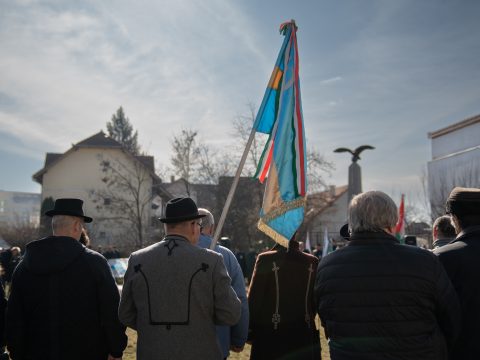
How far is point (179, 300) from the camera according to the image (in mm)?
3281

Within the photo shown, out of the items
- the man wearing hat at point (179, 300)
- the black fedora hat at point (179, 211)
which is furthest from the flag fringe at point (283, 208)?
the man wearing hat at point (179, 300)

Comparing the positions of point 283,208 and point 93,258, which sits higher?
point 283,208

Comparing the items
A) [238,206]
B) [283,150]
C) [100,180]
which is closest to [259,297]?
[283,150]

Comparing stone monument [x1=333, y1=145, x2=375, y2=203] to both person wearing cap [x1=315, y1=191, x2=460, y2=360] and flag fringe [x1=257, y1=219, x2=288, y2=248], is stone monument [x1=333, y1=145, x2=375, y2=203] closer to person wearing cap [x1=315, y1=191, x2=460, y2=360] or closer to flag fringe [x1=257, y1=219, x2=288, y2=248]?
flag fringe [x1=257, y1=219, x2=288, y2=248]

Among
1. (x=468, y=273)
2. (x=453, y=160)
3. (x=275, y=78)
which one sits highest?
(x=453, y=160)

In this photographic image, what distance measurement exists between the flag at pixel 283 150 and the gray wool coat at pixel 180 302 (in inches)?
50.3

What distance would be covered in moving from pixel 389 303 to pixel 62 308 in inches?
98.1

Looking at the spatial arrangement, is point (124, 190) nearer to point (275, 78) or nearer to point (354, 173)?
point (354, 173)

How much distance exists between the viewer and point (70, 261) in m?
3.78

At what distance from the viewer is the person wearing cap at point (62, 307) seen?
145 inches

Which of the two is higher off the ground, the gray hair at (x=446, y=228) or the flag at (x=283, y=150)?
the flag at (x=283, y=150)

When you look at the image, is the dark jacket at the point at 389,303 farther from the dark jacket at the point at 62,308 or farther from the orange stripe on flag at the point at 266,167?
the orange stripe on flag at the point at 266,167

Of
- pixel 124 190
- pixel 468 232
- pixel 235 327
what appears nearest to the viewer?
pixel 468 232

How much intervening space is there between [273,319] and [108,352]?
1486 mm
